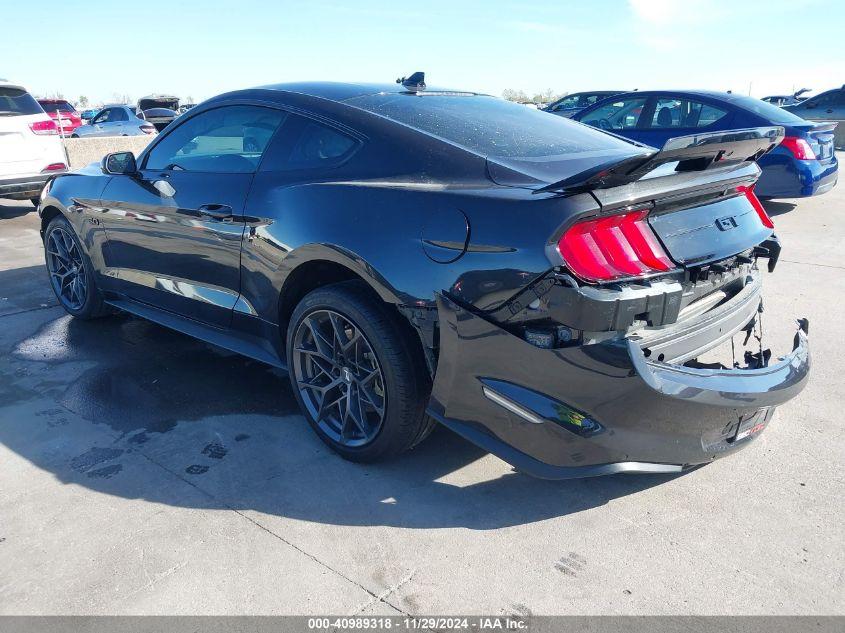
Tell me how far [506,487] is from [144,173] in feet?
9.09

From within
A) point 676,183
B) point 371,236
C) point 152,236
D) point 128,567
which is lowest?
point 128,567

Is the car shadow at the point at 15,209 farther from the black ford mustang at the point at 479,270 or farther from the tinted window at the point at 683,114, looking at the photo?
the tinted window at the point at 683,114

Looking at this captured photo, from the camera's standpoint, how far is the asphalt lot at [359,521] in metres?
2.25

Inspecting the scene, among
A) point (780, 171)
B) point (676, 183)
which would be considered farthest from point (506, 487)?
point (780, 171)

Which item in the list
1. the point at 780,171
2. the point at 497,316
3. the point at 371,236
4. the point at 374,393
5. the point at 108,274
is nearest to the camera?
the point at 497,316

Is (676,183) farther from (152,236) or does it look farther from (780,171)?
(780,171)

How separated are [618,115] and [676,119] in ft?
2.56

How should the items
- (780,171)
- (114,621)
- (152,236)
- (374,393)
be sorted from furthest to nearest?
1. (780,171)
2. (152,236)
3. (374,393)
4. (114,621)

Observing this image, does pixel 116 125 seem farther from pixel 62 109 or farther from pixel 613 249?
pixel 613 249

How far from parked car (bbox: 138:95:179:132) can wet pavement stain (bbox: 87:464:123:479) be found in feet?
60.9

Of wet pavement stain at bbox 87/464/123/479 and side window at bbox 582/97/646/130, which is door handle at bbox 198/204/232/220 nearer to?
wet pavement stain at bbox 87/464/123/479

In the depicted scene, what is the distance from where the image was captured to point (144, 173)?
13.2 ft

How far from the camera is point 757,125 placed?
761 centimetres

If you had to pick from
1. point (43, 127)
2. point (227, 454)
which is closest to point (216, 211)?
point (227, 454)
